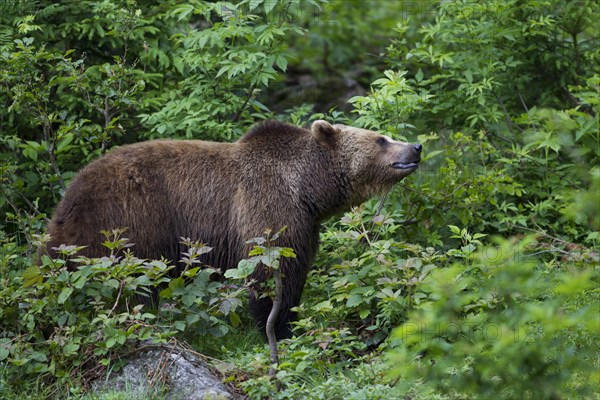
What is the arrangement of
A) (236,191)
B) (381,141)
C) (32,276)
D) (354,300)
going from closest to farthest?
(32,276), (354,300), (236,191), (381,141)

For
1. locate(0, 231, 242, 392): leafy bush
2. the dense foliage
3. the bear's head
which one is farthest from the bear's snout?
locate(0, 231, 242, 392): leafy bush

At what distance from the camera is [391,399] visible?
5.20 meters

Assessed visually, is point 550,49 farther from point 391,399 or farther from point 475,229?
point 391,399

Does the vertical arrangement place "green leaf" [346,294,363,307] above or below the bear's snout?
below

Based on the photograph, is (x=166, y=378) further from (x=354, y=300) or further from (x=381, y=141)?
(x=381, y=141)

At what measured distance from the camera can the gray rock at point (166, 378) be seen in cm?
556

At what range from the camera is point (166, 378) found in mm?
5695

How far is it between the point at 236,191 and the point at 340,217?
167cm

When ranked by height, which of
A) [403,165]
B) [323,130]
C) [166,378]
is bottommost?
[166,378]

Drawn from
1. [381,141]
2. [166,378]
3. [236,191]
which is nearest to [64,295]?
[166,378]

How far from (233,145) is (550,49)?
16.0 ft

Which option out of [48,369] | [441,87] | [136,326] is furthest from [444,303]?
[441,87]

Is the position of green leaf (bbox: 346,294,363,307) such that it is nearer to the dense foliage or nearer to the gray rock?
the dense foliage

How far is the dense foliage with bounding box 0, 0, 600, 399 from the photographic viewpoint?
18.8ft
